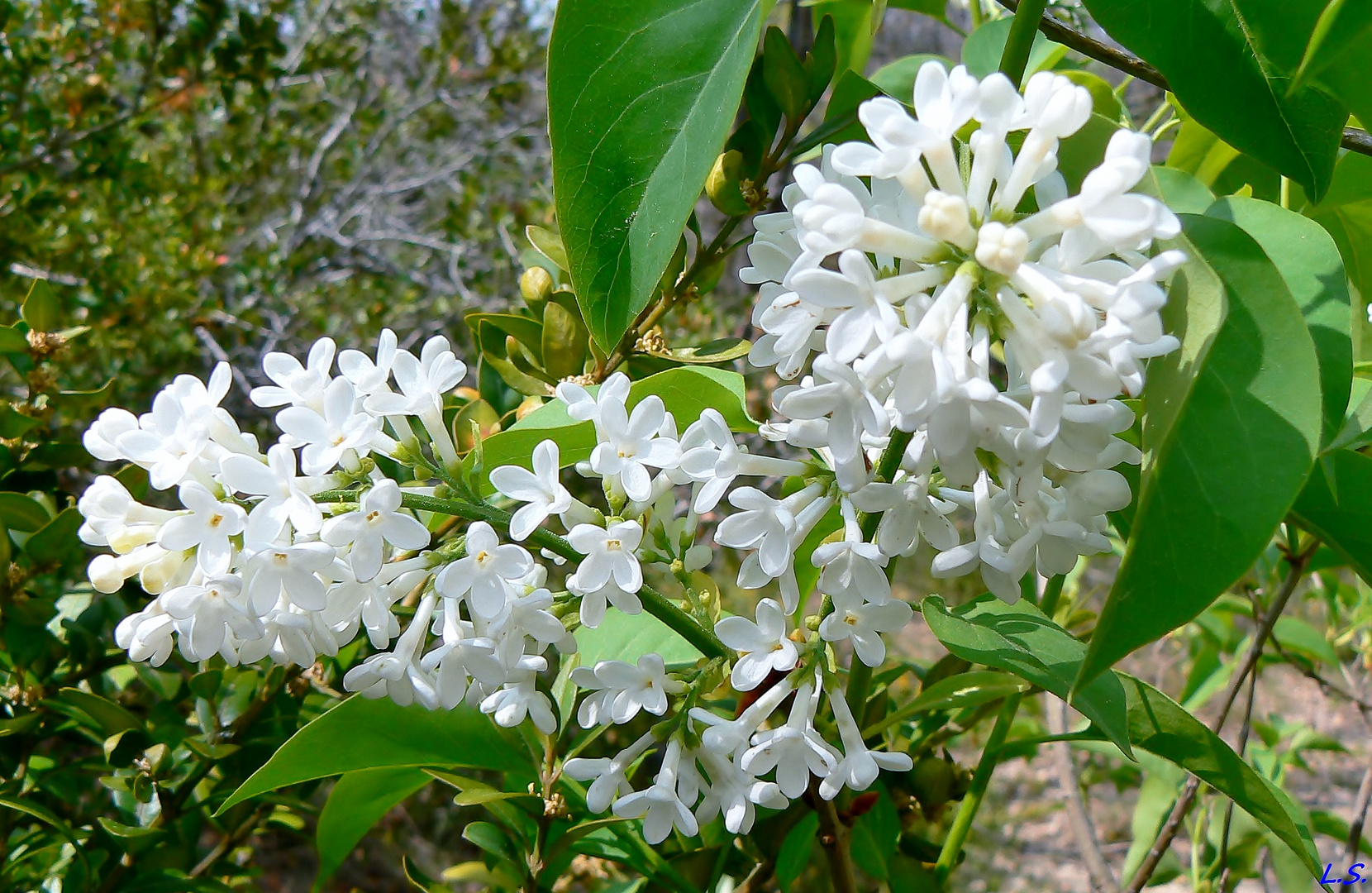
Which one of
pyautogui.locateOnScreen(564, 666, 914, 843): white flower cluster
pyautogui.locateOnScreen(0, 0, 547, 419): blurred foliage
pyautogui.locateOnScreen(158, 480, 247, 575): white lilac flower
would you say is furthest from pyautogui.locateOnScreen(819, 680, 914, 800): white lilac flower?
pyautogui.locateOnScreen(0, 0, 547, 419): blurred foliage

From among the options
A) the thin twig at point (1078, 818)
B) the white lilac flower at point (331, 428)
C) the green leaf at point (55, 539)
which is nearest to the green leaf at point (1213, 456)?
the white lilac flower at point (331, 428)

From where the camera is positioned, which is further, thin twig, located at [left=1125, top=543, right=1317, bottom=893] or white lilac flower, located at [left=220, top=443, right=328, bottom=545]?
thin twig, located at [left=1125, top=543, right=1317, bottom=893]

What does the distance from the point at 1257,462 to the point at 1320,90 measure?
25 cm

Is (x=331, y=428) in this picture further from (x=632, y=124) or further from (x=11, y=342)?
(x=11, y=342)

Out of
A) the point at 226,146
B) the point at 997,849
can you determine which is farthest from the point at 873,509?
the point at 997,849

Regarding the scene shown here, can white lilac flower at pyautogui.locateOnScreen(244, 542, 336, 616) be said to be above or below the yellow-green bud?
below

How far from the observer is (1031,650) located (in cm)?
56

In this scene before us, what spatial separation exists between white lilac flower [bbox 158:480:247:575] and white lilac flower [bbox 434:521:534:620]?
108mm

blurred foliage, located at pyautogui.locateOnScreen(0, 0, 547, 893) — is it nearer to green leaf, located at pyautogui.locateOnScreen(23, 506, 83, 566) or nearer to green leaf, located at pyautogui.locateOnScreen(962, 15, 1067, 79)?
green leaf, located at pyautogui.locateOnScreen(23, 506, 83, 566)

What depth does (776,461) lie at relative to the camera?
59 centimetres

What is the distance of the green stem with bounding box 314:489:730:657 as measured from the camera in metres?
0.56

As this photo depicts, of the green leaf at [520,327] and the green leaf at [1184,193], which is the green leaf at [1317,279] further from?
the green leaf at [520,327]

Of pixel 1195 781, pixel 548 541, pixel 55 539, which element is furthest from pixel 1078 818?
pixel 55 539

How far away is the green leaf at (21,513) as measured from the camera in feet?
2.82
